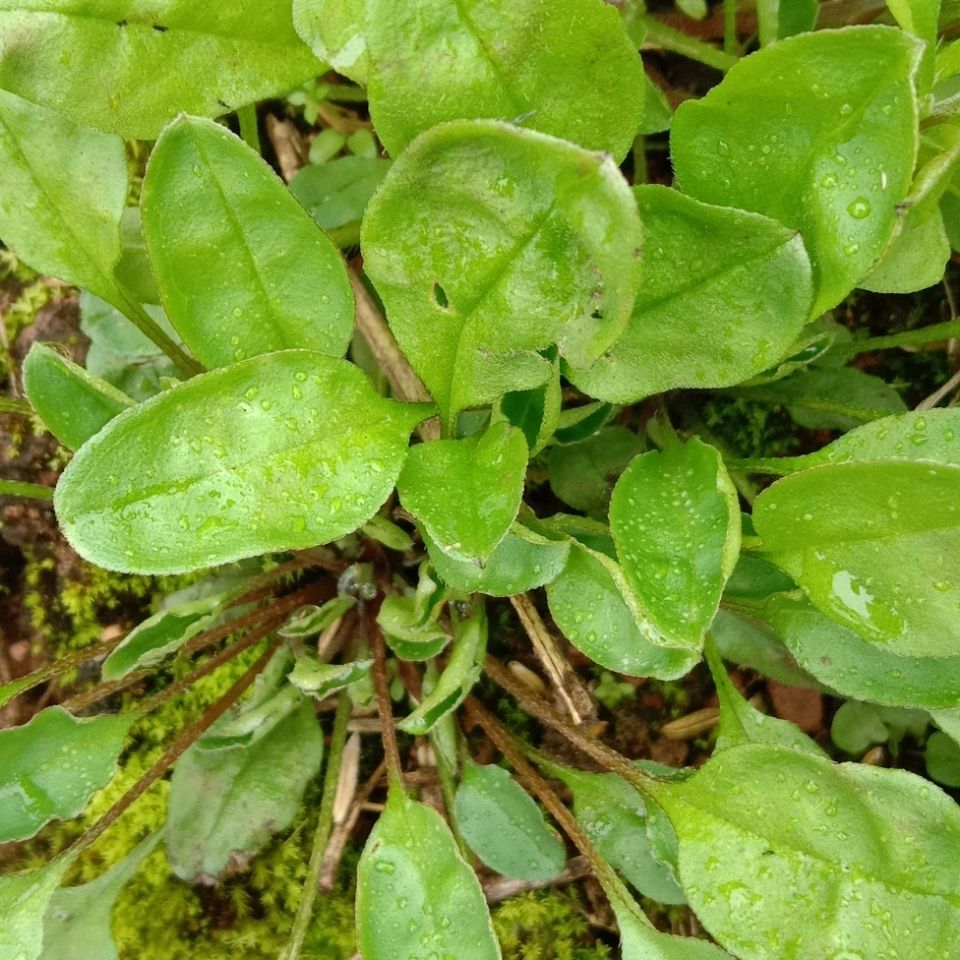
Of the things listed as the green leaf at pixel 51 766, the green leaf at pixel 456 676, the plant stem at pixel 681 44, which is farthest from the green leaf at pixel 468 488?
the plant stem at pixel 681 44

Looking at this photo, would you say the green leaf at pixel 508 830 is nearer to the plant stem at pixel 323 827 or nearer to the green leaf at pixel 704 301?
the plant stem at pixel 323 827

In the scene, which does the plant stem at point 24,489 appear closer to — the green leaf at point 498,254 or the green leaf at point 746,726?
the green leaf at point 498,254

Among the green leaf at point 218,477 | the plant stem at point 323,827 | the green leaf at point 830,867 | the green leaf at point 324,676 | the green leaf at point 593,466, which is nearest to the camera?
the green leaf at point 218,477

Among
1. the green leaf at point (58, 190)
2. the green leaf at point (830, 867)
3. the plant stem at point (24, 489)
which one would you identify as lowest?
the green leaf at point (830, 867)

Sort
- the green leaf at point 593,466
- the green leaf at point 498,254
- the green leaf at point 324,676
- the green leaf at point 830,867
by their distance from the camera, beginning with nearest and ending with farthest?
1. the green leaf at point 498,254
2. the green leaf at point 830,867
3. the green leaf at point 324,676
4. the green leaf at point 593,466

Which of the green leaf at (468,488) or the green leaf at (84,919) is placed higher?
the green leaf at (468,488)

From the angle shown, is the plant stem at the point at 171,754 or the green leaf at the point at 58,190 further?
the plant stem at the point at 171,754

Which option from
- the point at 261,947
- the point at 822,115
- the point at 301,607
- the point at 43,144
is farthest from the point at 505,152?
the point at 261,947

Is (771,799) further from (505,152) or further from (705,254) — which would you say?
(505,152)
